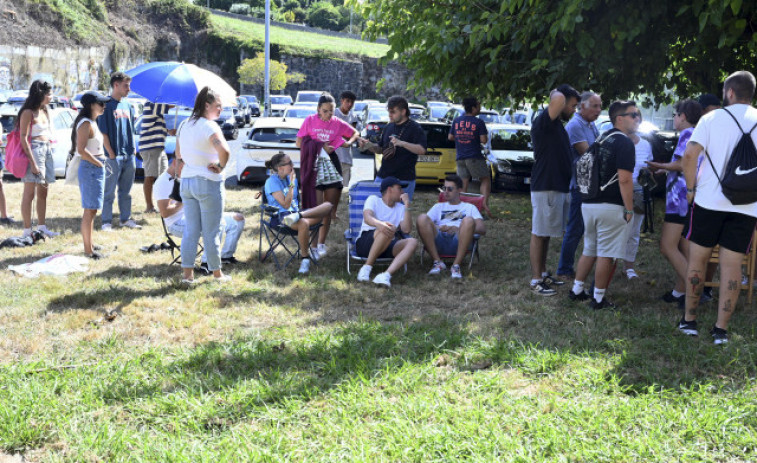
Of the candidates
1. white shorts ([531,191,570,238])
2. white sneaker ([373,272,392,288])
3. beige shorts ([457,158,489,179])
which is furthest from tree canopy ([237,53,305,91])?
white shorts ([531,191,570,238])

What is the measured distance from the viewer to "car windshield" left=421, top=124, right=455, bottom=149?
14.2 m

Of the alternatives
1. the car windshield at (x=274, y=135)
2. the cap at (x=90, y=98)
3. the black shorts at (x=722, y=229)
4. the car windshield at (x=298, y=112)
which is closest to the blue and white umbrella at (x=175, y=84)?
the cap at (x=90, y=98)

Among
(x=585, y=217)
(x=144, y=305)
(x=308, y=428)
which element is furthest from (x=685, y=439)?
(x=144, y=305)

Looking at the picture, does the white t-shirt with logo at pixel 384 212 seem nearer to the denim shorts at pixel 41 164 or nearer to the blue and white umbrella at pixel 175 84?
the blue and white umbrella at pixel 175 84

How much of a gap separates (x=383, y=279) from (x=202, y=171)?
6.41 feet

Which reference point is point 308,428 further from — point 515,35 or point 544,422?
point 515,35

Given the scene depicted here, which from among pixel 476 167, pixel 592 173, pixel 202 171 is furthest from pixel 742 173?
pixel 476 167

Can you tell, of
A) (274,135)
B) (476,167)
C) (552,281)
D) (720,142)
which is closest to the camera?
(720,142)

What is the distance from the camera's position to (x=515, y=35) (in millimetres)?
8500

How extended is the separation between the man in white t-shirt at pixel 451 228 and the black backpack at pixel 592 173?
5.49 feet

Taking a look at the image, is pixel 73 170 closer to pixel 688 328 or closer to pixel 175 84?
pixel 175 84

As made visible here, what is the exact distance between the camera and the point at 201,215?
248 inches

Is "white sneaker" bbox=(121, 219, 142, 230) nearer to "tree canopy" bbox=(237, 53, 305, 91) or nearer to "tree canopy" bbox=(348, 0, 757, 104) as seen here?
"tree canopy" bbox=(348, 0, 757, 104)

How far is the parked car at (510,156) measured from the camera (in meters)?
13.8
